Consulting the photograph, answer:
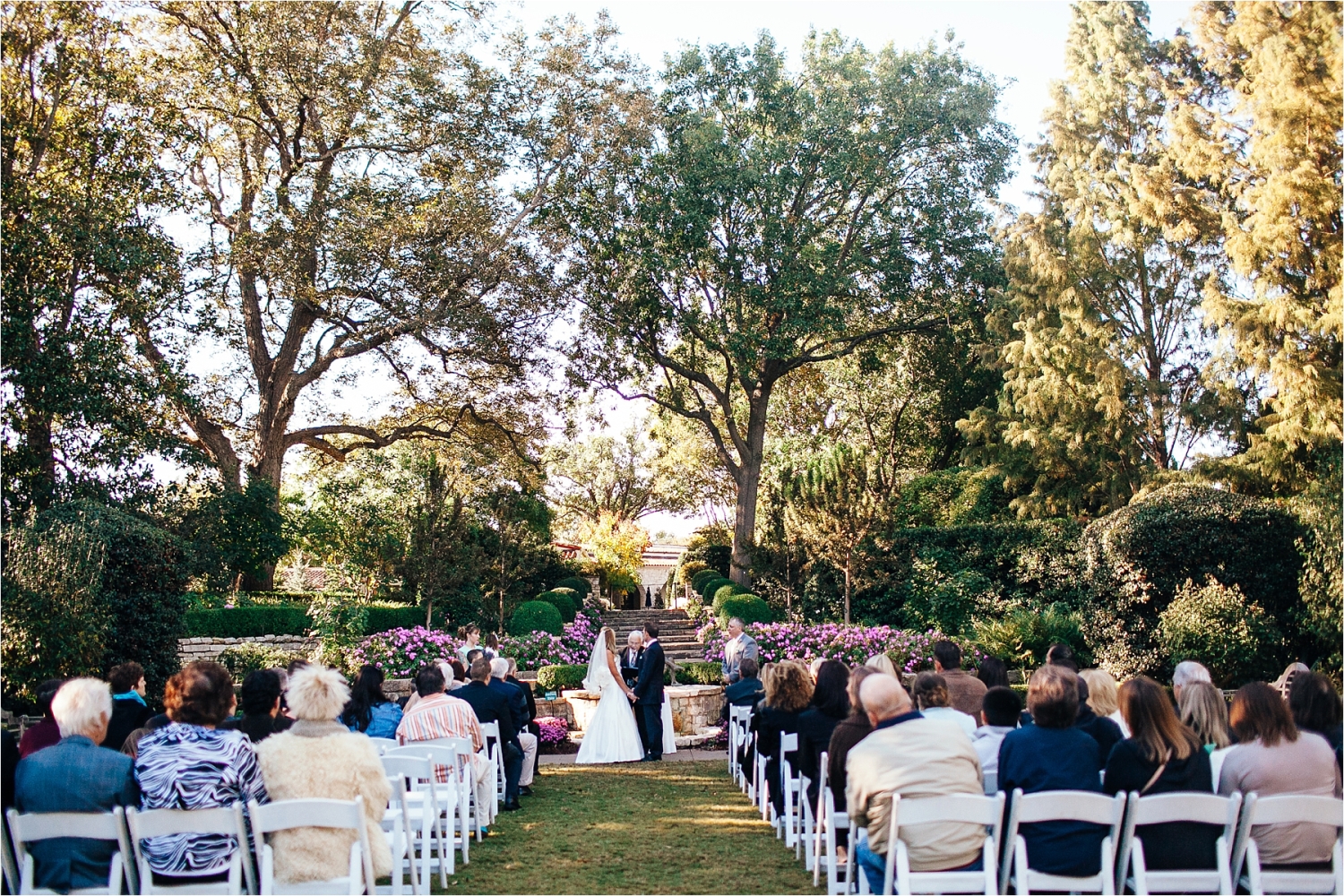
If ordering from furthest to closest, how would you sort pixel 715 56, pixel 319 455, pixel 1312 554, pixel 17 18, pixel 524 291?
pixel 319 455
pixel 715 56
pixel 524 291
pixel 1312 554
pixel 17 18

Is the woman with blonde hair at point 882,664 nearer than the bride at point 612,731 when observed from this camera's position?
Yes

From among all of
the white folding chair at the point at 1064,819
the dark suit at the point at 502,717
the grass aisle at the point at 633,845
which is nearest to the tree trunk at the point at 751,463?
the grass aisle at the point at 633,845

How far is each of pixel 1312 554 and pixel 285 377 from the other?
2201cm

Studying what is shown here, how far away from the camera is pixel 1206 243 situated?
74.2ft

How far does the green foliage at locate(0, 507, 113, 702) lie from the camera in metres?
10.9

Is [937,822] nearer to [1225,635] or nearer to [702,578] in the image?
[1225,635]

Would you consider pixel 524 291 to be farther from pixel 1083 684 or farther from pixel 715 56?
pixel 1083 684

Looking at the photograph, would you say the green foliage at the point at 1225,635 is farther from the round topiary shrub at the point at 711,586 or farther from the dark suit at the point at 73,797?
the dark suit at the point at 73,797

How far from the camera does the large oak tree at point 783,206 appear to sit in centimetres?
2652

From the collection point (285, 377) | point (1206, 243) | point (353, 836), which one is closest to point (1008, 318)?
point (1206, 243)

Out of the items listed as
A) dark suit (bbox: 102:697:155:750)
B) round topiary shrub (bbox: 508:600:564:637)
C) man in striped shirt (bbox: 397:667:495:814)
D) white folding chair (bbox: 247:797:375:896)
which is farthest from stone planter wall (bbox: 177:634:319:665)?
white folding chair (bbox: 247:797:375:896)

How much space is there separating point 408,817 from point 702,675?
36.0ft

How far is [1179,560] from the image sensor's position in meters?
17.6

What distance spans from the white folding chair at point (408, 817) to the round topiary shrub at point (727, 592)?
1831 cm
